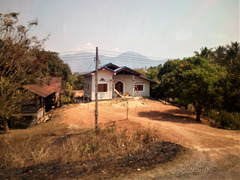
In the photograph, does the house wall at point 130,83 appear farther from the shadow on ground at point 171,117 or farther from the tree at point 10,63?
the tree at point 10,63

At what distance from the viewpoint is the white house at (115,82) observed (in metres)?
21.9

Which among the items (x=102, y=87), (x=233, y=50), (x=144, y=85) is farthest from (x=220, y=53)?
(x=102, y=87)

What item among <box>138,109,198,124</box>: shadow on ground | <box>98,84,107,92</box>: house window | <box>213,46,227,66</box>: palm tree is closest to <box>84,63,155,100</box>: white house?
<box>98,84,107,92</box>: house window

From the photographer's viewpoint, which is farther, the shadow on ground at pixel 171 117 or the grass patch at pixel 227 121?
the shadow on ground at pixel 171 117

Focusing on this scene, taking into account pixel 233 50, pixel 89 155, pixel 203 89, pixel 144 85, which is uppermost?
pixel 233 50

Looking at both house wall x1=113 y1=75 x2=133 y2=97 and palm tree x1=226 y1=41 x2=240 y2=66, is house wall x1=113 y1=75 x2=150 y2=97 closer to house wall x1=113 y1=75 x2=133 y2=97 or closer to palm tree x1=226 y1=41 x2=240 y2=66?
house wall x1=113 y1=75 x2=133 y2=97

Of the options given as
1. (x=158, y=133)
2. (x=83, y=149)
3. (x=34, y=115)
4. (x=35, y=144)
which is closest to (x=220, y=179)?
(x=158, y=133)

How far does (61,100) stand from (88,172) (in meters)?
16.0

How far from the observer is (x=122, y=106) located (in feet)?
66.6

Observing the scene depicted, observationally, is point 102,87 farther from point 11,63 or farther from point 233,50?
point 233,50

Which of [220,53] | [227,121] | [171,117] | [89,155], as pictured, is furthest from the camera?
[220,53]

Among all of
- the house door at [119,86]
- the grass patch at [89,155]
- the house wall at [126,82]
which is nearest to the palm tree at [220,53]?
the house wall at [126,82]

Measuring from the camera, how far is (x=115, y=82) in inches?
968

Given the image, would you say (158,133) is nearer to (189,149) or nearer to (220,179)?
(189,149)
